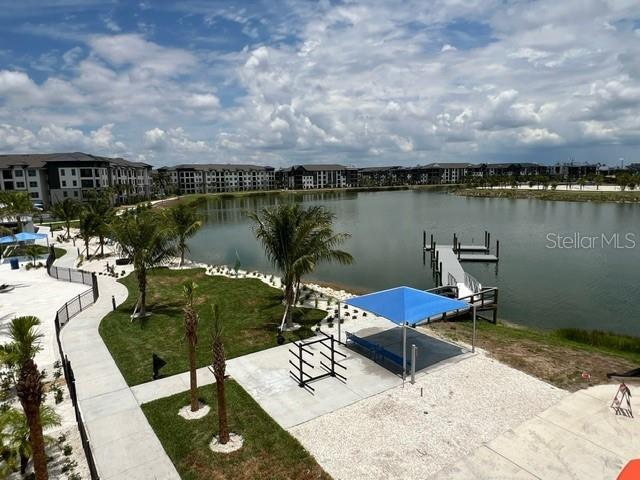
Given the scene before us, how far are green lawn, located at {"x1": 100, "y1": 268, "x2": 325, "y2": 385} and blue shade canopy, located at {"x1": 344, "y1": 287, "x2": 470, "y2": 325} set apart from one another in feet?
12.9

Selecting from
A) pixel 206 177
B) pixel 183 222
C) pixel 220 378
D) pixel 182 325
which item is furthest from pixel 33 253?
pixel 206 177

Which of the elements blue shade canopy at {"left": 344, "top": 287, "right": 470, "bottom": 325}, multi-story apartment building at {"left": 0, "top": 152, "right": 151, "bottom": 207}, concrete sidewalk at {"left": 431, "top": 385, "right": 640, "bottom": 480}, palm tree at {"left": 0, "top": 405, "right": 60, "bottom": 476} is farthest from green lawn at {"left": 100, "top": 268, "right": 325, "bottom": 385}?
multi-story apartment building at {"left": 0, "top": 152, "right": 151, "bottom": 207}

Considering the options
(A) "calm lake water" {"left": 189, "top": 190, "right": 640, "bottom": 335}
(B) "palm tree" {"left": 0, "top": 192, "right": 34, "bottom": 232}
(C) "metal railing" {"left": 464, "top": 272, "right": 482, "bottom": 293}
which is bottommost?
(A) "calm lake water" {"left": 189, "top": 190, "right": 640, "bottom": 335}

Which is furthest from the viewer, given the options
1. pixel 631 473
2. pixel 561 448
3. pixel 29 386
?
pixel 561 448

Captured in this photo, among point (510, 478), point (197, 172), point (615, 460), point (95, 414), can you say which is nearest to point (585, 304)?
point (615, 460)

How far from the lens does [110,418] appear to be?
40.1 ft

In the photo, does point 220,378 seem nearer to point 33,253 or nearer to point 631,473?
point 631,473

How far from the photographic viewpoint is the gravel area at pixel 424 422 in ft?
33.1

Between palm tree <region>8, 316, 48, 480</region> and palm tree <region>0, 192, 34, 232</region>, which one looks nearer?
palm tree <region>8, 316, 48, 480</region>

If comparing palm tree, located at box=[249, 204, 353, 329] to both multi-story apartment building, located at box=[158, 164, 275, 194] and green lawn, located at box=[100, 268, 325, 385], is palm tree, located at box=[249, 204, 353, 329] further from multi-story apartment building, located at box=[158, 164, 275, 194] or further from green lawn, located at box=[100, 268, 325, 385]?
multi-story apartment building, located at box=[158, 164, 275, 194]

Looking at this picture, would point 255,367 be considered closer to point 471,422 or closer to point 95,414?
point 95,414

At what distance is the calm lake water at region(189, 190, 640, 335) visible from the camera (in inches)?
1084

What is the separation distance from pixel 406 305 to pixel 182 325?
11.3 m

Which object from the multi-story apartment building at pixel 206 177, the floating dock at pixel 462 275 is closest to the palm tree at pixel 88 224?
the floating dock at pixel 462 275
